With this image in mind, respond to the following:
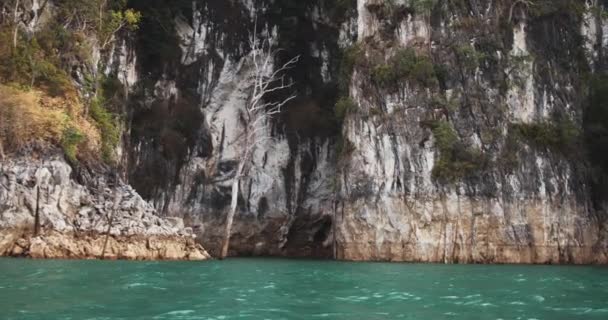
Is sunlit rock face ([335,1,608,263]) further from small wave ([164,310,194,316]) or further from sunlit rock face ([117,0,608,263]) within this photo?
small wave ([164,310,194,316])

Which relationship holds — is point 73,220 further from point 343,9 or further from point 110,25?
point 343,9

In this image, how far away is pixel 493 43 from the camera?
98.3ft

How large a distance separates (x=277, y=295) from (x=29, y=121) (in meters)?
15.0

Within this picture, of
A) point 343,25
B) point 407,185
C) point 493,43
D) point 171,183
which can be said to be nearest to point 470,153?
point 407,185

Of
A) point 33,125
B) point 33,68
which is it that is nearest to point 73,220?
point 33,125

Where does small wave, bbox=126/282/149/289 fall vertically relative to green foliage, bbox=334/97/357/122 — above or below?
below

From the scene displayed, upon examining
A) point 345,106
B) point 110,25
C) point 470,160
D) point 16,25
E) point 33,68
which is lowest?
point 470,160

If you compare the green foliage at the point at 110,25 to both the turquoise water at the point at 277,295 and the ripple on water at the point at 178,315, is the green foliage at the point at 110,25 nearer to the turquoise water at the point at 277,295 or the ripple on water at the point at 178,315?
the turquoise water at the point at 277,295

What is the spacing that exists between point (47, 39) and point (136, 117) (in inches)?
278

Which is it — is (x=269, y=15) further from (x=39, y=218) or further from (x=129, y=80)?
(x=39, y=218)

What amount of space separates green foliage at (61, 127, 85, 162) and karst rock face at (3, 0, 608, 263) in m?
4.13

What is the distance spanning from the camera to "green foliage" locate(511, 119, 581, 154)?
94.7 feet

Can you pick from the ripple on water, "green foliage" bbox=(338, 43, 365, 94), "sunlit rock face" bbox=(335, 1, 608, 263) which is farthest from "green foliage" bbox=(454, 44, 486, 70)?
the ripple on water

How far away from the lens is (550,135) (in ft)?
94.9
